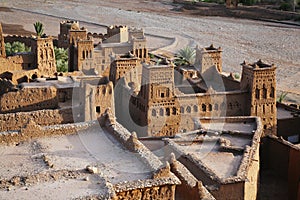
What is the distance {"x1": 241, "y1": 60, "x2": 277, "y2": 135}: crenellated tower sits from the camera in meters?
25.3

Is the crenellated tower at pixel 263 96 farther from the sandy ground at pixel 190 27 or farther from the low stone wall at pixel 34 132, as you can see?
the sandy ground at pixel 190 27

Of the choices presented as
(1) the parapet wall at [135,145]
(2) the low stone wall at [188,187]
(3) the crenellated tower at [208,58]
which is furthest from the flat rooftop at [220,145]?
(3) the crenellated tower at [208,58]

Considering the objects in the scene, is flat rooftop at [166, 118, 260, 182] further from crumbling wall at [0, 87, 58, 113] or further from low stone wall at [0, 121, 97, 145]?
crumbling wall at [0, 87, 58, 113]

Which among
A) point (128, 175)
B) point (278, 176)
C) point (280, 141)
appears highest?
point (128, 175)

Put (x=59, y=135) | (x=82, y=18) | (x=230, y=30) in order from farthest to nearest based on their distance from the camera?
(x=82, y=18), (x=230, y=30), (x=59, y=135)

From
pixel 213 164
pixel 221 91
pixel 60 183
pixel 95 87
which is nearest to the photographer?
pixel 60 183

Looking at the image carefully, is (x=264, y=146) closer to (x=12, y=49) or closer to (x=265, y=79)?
(x=265, y=79)

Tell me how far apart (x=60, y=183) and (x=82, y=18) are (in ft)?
222

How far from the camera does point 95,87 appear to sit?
2062 cm

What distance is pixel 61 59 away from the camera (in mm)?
37406

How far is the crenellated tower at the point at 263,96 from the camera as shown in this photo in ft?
82.9

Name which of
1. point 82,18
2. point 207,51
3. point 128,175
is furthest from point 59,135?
point 82,18

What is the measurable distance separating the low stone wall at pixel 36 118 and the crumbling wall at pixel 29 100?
2.91 meters

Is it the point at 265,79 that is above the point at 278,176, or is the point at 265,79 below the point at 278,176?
above
